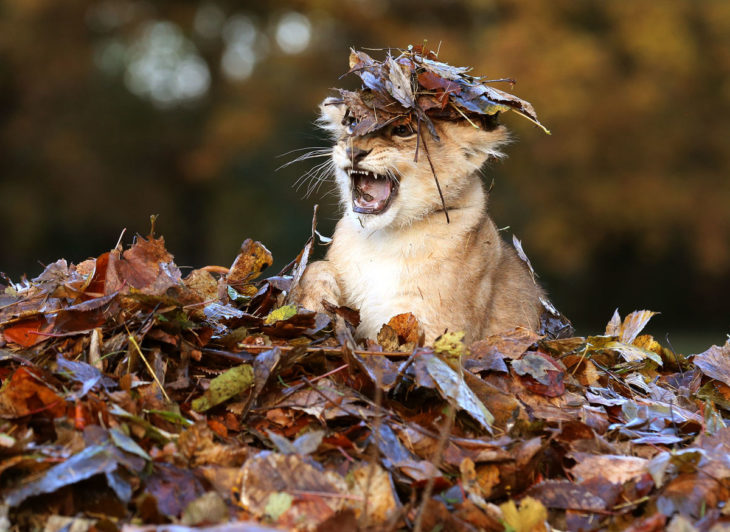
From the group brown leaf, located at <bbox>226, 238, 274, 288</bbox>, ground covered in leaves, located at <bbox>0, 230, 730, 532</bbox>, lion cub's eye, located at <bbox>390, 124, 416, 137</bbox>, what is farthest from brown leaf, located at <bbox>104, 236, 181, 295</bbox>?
lion cub's eye, located at <bbox>390, 124, 416, 137</bbox>

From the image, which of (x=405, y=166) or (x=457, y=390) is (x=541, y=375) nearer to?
(x=457, y=390)

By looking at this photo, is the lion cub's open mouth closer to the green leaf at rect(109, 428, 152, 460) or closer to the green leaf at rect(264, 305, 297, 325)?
the green leaf at rect(264, 305, 297, 325)

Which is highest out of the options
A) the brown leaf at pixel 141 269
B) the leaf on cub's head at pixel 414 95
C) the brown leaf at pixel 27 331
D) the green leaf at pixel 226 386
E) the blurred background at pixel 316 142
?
the leaf on cub's head at pixel 414 95

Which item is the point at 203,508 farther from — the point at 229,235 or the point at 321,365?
the point at 229,235

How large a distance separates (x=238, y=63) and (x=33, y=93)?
4889 mm

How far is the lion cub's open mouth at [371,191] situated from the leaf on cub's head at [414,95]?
→ 10.7 inches

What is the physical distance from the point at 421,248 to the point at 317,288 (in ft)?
2.02

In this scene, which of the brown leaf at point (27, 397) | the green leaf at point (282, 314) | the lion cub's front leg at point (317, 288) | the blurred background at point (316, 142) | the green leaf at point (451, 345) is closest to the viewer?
the brown leaf at point (27, 397)

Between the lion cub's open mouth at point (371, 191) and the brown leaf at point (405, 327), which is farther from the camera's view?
the lion cub's open mouth at point (371, 191)

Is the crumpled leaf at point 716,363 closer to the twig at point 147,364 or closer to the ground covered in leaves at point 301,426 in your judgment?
the ground covered in leaves at point 301,426

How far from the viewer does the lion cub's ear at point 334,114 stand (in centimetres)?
539

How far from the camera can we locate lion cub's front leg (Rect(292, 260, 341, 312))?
488 cm

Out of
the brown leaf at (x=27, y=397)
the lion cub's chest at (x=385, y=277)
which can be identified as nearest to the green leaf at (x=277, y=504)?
the brown leaf at (x=27, y=397)

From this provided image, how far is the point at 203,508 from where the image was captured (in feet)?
9.60
